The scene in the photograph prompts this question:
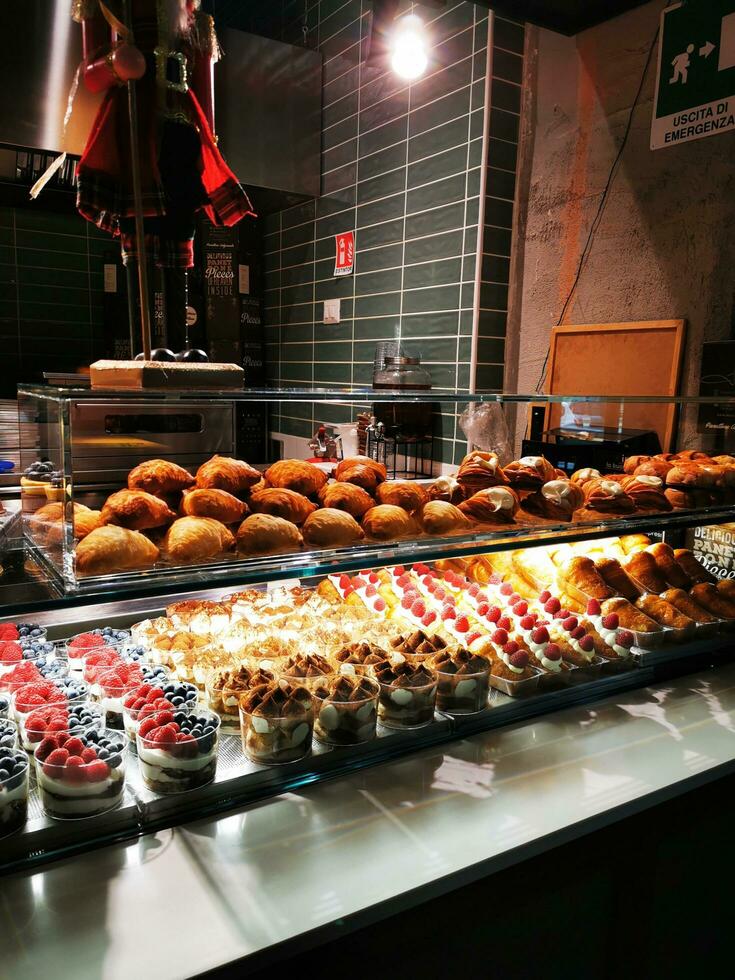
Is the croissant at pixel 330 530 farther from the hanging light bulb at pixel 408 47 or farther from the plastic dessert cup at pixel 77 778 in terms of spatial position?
the hanging light bulb at pixel 408 47

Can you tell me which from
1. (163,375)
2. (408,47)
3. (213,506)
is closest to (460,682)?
(213,506)

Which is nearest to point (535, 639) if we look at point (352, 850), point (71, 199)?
point (352, 850)

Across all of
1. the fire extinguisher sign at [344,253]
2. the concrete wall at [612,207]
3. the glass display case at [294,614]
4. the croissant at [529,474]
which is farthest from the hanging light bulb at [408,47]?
the croissant at [529,474]

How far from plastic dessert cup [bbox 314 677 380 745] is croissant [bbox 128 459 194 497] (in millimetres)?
488

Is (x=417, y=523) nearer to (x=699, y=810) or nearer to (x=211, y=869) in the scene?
(x=211, y=869)

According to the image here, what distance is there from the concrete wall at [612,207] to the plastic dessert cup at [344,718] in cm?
197

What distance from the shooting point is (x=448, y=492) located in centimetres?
165

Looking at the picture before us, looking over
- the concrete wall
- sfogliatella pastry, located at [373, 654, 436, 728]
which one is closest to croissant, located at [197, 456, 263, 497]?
sfogliatella pastry, located at [373, 654, 436, 728]

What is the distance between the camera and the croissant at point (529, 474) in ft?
5.91

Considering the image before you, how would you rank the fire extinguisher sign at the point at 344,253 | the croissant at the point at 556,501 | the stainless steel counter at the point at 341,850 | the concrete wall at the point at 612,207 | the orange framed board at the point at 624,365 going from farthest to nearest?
the fire extinguisher sign at the point at 344,253 → the orange framed board at the point at 624,365 → the concrete wall at the point at 612,207 → the croissant at the point at 556,501 → the stainless steel counter at the point at 341,850

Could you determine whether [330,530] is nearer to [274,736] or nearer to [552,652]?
[274,736]

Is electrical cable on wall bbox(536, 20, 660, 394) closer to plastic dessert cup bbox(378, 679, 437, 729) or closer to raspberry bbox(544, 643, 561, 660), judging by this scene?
raspberry bbox(544, 643, 561, 660)

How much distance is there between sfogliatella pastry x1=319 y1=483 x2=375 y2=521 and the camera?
Result: 1453mm

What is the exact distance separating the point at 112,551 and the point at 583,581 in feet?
4.50
